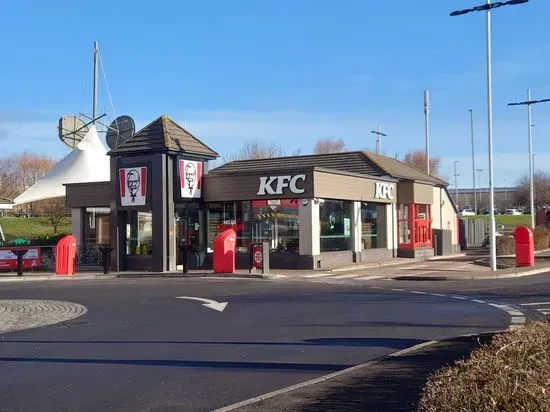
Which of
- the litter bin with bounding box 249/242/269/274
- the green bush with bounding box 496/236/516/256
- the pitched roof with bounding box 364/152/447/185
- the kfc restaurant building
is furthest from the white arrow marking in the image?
the green bush with bounding box 496/236/516/256

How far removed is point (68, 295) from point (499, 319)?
11740mm

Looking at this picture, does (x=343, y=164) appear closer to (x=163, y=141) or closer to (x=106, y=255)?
(x=163, y=141)

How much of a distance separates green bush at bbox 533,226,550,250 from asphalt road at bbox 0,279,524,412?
886 inches

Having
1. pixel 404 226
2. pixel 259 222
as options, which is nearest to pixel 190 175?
pixel 259 222

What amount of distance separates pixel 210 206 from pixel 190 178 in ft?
5.90

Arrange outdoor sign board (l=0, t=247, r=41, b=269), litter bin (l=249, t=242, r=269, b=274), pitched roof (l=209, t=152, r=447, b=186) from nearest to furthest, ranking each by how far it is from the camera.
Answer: litter bin (l=249, t=242, r=269, b=274) < outdoor sign board (l=0, t=247, r=41, b=269) < pitched roof (l=209, t=152, r=447, b=186)

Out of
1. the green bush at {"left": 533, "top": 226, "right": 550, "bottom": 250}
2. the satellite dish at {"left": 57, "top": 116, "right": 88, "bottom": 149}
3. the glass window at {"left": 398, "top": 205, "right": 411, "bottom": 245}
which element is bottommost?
the green bush at {"left": 533, "top": 226, "right": 550, "bottom": 250}

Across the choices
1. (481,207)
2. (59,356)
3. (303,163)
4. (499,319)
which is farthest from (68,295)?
(481,207)

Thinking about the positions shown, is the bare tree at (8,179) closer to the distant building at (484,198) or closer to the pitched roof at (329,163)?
the pitched roof at (329,163)

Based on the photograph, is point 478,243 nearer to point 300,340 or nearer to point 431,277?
point 431,277

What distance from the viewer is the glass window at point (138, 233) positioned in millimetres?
28938

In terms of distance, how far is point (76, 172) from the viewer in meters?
38.0

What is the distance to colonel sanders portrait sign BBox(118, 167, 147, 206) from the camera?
2836cm

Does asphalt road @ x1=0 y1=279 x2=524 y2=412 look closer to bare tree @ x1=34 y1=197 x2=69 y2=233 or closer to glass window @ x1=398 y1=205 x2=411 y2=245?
glass window @ x1=398 y1=205 x2=411 y2=245
